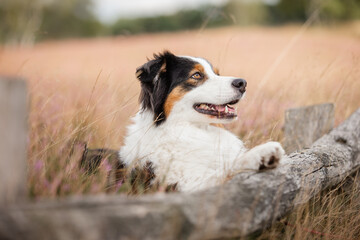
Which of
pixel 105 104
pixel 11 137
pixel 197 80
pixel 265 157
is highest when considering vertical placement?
pixel 11 137

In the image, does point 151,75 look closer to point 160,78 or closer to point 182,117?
point 160,78

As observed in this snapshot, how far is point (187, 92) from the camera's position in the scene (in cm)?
284

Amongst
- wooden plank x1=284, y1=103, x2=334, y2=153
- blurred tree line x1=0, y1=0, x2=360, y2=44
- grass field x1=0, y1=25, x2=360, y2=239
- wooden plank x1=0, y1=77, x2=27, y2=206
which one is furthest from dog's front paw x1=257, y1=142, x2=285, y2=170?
blurred tree line x1=0, y1=0, x2=360, y2=44

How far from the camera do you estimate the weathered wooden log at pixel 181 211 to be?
124 cm

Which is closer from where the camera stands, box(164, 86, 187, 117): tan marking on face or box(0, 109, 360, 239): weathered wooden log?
box(0, 109, 360, 239): weathered wooden log

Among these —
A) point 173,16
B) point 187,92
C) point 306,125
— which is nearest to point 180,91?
point 187,92

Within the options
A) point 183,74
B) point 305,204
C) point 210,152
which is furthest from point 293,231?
point 183,74

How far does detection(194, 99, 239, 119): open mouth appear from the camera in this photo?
2.79 m

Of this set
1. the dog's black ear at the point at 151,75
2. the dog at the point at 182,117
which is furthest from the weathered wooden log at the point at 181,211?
the dog's black ear at the point at 151,75

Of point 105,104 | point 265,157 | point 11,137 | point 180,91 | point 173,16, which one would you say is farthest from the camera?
point 173,16

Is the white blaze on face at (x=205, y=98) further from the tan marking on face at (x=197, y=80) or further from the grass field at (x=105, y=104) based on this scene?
the grass field at (x=105, y=104)

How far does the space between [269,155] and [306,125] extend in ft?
5.91

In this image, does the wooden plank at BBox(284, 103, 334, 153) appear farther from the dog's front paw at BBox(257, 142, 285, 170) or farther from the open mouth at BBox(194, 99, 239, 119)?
the dog's front paw at BBox(257, 142, 285, 170)

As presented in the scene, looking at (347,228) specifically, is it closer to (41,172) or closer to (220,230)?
(220,230)
